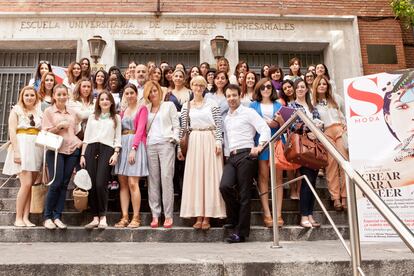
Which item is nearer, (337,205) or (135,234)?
(135,234)

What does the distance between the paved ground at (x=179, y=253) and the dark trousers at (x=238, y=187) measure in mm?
357

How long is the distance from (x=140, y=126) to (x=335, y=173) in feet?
9.20

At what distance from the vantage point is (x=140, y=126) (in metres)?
5.06

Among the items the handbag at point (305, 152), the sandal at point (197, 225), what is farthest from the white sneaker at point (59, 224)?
the handbag at point (305, 152)

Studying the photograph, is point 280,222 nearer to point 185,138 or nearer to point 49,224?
point 185,138

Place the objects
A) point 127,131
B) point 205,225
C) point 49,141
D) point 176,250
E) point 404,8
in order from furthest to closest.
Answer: point 404,8 → point 127,131 → point 49,141 → point 205,225 → point 176,250

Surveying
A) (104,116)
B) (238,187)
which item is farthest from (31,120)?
(238,187)

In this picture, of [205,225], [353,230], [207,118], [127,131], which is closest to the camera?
[353,230]

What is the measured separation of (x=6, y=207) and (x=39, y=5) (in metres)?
6.91

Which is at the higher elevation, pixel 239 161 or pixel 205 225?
pixel 239 161

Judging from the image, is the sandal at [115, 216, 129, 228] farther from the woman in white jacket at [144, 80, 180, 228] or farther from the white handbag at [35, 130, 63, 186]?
the white handbag at [35, 130, 63, 186]

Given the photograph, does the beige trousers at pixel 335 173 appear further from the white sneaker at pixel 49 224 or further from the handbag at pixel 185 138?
the white sneaker at pixel 49 224

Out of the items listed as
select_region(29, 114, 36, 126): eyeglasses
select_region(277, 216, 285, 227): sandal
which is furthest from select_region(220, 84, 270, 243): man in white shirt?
select_region(29, 114, 36, 126): eyeglasses

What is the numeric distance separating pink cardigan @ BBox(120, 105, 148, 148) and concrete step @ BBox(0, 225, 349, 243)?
1153 mm
